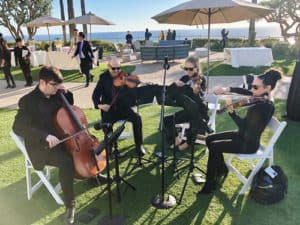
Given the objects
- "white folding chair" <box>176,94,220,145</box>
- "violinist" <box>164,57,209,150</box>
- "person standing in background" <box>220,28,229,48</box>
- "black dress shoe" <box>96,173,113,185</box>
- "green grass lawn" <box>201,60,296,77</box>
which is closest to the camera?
"black dress shoe" <box>96,173,113,185</box>

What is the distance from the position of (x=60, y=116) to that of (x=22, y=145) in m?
0.50

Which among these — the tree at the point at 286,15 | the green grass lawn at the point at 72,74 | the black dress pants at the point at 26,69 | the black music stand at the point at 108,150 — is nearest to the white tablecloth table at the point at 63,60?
the green grass lawn at the point at 72,74

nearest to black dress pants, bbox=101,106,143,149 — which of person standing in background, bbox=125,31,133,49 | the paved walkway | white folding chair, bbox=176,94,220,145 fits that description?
white folding chair, bbox=176,94,220,145

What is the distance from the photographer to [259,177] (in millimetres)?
3225

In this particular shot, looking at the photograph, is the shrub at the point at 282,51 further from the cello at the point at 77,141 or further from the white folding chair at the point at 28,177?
the white folding chair at the point at 28,177

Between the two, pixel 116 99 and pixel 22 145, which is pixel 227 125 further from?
pixel 22 145

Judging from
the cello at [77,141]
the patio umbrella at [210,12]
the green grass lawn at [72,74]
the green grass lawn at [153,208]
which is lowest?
the green grass lawn at [153,208]

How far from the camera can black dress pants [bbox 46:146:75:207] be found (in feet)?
9.53

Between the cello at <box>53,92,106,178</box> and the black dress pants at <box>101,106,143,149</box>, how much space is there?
122 centimetres

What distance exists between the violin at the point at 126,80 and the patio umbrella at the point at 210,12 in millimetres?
1161

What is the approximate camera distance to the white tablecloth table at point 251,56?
11164mm

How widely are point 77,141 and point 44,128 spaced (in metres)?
0.34

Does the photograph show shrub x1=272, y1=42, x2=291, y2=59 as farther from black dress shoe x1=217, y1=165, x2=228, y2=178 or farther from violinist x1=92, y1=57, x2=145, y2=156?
black dress shoe x1=217, y1=165, x2=228, y2=178

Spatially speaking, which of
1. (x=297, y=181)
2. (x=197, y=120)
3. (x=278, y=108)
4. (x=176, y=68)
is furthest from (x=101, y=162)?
(x=176, y=68)
